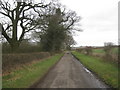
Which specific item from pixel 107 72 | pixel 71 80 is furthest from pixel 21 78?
pixel 107 72

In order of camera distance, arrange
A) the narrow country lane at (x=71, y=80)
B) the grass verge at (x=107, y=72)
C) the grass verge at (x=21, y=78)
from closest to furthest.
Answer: the grass verge at (x=21, y=78) → the narrow country lane at (x=71, y=80) → the grass verge at (x=107, y=72)

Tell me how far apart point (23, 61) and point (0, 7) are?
31.2ft

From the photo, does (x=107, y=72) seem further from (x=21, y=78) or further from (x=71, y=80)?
(x=21, y=78)

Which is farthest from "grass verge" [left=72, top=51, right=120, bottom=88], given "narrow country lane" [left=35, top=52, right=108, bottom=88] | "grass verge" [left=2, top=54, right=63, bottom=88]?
"grass verge" [left=2, top=54, right=63, bottom=88]

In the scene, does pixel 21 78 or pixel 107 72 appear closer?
pixel 21 78

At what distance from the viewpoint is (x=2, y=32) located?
2542 centimetres

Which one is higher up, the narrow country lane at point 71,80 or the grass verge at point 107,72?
the grass verge at point 107,72

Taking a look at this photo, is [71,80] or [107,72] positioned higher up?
[107,72]

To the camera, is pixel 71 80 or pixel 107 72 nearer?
pixel 71 80

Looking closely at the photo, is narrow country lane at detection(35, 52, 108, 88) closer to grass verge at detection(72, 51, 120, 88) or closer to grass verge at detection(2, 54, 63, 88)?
grass verge at detection(72, 51, 120, 88)

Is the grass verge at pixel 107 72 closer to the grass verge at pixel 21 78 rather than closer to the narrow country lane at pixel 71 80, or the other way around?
the narrow country lane at pixel 71 80

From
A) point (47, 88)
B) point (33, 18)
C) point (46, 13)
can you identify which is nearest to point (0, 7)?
point (33, 18)

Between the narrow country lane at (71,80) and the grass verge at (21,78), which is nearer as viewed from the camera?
the grass verge at (21,78)

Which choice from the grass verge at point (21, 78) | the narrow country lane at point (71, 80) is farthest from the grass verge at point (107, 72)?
the grass verge at point (21, 78)
